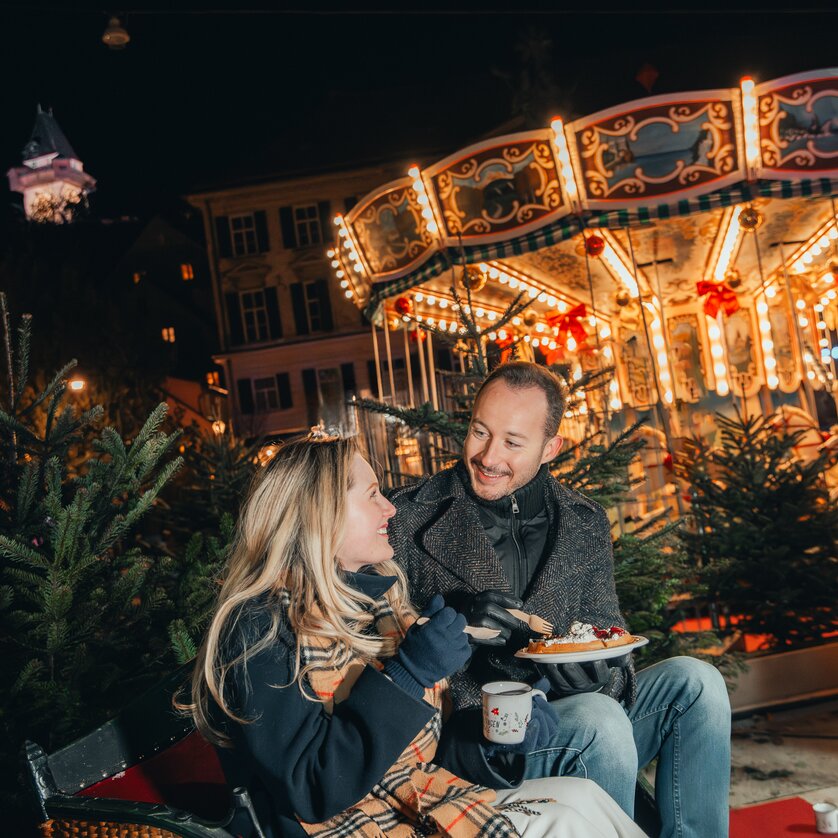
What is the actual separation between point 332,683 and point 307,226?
3262 centimetres

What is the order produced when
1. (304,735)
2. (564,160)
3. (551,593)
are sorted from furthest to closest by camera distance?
(564,160) → (551,593) → (304,735)

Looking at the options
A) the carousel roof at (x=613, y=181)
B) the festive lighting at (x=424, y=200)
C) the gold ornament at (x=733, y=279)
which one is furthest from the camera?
the gold ornament at (x=733, y=279)

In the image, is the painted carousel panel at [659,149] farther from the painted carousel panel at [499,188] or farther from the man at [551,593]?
the man at [551,593]

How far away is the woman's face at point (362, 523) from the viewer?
8.32 ft

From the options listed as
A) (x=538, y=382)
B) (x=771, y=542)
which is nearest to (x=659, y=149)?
(x=771, y=542)

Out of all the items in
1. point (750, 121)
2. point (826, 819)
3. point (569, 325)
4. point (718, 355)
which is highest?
point (750, 121)

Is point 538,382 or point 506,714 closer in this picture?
point 506,714

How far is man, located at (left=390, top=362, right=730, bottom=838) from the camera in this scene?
291 cm

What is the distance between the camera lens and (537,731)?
2.63 metres

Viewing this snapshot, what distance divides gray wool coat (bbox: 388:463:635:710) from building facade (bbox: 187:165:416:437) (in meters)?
29.3

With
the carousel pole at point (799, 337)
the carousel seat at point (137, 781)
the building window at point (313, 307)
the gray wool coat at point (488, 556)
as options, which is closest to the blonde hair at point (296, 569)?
the carousel seat at point (137, 781)

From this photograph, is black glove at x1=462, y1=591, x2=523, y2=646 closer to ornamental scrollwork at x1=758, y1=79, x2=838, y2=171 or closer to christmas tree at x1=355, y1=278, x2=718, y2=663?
christmas tree at x1=355, y1=278, x2=718, y2=663

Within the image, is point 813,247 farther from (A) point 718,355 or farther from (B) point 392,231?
(B) point 392,231

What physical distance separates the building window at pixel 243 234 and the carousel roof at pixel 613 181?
25303 mm
